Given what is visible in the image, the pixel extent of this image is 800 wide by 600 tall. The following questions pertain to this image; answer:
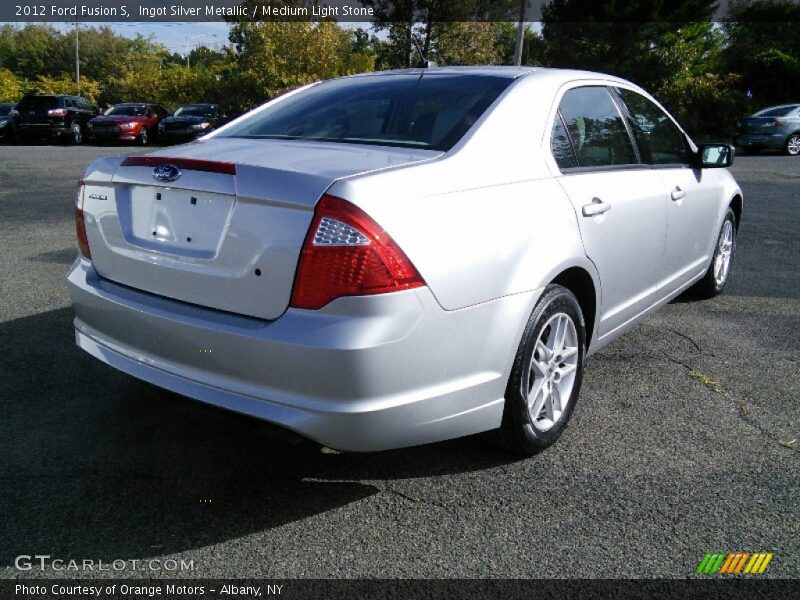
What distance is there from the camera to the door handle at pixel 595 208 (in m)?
3.22

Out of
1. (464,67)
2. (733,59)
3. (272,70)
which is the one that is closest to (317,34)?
(272,70)

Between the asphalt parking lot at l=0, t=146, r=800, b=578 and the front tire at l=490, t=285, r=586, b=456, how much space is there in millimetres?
127

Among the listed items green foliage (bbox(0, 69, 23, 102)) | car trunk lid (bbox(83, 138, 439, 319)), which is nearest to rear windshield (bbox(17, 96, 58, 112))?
green foliage (bbox(0, 69, 23, 102))

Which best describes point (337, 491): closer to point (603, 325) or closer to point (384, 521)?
point (384, 521)

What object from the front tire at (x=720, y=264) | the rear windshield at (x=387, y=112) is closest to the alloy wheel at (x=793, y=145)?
the front tire at (x=720, y=264)

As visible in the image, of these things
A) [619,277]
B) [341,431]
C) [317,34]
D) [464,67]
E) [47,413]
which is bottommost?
[47,413]

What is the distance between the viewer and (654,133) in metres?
4.25

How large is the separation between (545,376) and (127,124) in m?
23.7

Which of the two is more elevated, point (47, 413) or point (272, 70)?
point (272, 70)

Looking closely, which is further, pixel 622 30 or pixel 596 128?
pixel 622 30

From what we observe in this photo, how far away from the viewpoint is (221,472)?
2.92 metres

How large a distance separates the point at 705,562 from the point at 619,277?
4.99ft

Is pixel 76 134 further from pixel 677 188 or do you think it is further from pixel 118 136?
pixel 677 188

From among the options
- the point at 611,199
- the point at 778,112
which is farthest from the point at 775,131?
the point at 611,199
